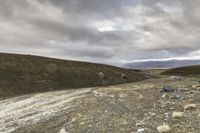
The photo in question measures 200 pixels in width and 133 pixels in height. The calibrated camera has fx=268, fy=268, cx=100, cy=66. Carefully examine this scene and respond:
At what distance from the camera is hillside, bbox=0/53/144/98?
1546 inches

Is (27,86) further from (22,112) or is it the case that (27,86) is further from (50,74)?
(22,112)

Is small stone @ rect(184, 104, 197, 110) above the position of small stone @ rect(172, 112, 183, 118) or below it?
above

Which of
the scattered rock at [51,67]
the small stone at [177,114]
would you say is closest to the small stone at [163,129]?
the small stone at [177,114]

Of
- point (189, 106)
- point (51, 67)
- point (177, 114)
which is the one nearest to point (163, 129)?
point (177, 114)

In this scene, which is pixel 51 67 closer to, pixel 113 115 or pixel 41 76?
pixel 41 76

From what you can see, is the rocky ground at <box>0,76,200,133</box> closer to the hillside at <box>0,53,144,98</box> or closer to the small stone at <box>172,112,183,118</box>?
the small stone at <box>172,112,183,118</box>

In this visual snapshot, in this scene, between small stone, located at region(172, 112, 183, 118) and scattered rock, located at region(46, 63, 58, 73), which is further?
scattered rock, located at region(46, 63, 58, 73)

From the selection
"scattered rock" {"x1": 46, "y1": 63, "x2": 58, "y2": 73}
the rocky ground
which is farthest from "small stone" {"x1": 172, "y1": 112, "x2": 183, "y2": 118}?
"scattered rock" {"x1": 46, "y1": 63, "x2": 58, "y2": 73}

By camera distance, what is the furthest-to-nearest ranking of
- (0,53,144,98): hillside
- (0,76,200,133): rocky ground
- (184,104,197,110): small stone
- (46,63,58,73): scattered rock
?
(46,63,58,73): scattered rock, (0,53,144,98): hillside, (184,104,197,110): small stone, (0,76,200,133): rocky ground

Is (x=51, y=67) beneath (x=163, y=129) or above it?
above

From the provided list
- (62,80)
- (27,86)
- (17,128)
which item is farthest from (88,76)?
(17,128)

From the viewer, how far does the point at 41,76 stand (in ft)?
146

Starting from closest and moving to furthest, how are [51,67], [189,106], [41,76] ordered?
1. [189,106]
2. [41,76]
3. [51,67]

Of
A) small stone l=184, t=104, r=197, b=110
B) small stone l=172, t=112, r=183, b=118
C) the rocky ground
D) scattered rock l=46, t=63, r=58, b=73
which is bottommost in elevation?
A: the rocky ground
